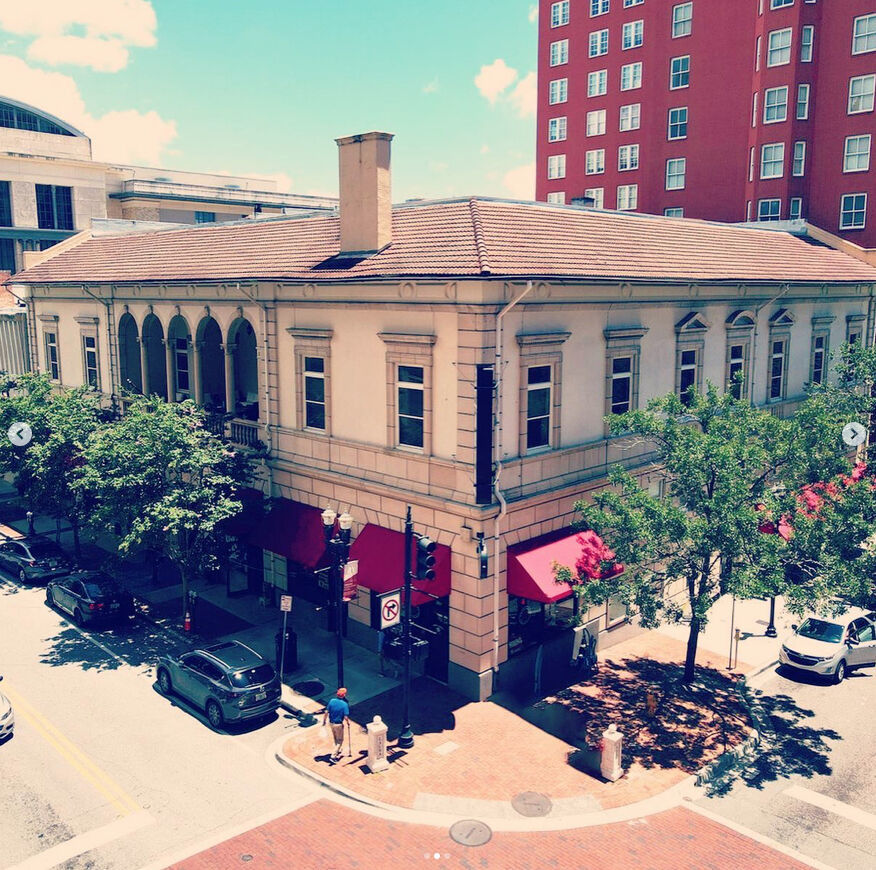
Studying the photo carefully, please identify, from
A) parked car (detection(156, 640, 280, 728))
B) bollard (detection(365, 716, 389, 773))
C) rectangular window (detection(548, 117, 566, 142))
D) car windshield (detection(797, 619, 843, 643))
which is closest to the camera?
bollard (detection(365, 716, 389, 773))

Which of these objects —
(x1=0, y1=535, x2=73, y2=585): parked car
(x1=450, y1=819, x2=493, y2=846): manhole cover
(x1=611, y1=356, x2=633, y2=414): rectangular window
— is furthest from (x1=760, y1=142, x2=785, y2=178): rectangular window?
(x1=450, y1=819, x2=493, y2=846): manhole cover

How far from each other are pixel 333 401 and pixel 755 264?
16645 millimetres

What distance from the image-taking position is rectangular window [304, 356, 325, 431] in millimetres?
24000

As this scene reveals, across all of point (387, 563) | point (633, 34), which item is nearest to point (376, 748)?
point (387, 563)

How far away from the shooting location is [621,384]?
2361 cm

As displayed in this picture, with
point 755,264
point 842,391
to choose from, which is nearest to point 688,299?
point 755,264

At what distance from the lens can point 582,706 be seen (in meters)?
20.4

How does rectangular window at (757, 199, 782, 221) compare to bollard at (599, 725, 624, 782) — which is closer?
bollard at (599, 725, 624, 782)

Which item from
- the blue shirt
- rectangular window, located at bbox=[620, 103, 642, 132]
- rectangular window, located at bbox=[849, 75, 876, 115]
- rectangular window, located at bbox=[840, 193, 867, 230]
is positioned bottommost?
the blue shirt

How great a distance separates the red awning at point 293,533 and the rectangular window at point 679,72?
43.1 meters

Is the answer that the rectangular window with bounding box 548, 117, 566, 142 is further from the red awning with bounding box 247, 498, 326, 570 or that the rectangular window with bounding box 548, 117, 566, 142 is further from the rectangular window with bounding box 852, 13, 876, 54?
the red awning with bounding box 247, 498, 326, 570

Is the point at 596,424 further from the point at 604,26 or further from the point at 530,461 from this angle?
the point at 604,26

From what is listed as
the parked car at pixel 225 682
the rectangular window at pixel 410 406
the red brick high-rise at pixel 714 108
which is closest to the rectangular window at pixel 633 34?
the red brick high-rise at pixel 714 108

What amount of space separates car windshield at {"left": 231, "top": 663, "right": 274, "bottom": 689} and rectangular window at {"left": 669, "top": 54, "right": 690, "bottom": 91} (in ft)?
160
